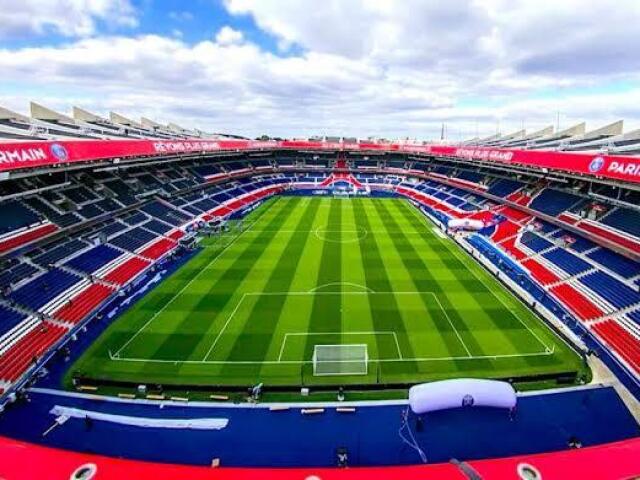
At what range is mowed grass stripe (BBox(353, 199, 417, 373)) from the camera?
830 inches

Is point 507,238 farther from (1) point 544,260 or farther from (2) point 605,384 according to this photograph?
(2) point 605,384

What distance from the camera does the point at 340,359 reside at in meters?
20.3

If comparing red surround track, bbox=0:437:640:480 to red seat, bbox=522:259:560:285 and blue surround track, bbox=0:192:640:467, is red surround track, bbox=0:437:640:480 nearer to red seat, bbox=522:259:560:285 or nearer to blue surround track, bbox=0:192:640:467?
blue surround track, bbox=0:192:640:467

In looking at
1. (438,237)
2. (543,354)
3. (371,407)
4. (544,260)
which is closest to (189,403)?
Answer: (371,407)

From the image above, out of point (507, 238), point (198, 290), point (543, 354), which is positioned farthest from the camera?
point (507, 238)

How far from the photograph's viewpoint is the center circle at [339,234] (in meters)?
42.5

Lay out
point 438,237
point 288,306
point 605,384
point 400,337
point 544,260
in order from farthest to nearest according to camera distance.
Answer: point 438,237, point 544,260, point 288,306, point 400,337, point 605,384

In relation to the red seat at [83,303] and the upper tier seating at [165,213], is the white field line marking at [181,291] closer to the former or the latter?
the red seat at [83,303]

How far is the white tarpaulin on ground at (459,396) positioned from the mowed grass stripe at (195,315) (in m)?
11.2

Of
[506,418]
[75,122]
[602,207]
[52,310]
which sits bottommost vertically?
[506,418]

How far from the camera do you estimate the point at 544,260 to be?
32.5m

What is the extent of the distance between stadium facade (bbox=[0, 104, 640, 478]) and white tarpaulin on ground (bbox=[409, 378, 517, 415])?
0.62 meters

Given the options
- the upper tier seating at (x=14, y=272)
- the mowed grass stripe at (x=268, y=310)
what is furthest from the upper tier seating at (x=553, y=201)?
the upper tier seating at (x=14, y=272)

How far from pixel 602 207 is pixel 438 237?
14.8 meters
